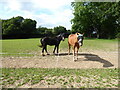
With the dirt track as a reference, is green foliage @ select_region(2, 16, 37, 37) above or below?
above

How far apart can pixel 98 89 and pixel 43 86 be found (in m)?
1.75

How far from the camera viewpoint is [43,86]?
342cm

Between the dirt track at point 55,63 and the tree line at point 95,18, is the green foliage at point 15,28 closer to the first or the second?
the tree line at point 95,18

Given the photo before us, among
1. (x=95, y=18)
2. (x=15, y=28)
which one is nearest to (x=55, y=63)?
(x=95, y=18)

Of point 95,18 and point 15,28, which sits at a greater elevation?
point 95,18

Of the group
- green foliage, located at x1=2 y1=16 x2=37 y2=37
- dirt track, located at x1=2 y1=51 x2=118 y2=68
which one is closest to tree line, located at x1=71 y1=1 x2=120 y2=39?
dirt track, located at x1=2 y1=51 x2=118 y2=68

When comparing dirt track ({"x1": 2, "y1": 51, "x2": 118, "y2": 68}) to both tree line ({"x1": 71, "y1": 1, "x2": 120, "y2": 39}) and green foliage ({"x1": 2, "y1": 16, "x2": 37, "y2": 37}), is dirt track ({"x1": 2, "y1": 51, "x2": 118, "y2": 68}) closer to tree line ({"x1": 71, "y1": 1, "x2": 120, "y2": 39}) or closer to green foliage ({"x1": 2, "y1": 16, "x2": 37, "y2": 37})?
tree line ({"x1": 71, "y1": 1, "x2": 120, "y2": 39})

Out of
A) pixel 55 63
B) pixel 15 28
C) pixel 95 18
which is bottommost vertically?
pixel 55 63

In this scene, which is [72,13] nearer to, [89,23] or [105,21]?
[89,23]

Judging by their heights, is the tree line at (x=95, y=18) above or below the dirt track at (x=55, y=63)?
above

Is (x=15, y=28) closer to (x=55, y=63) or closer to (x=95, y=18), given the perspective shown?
(x=95, y=18)

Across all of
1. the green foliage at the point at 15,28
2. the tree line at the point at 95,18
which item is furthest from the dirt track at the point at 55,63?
the green foliage at the point at 15,28

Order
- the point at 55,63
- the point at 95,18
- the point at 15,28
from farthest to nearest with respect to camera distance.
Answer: the point at 15,28 < the point at 95,18 < the point at 55,63

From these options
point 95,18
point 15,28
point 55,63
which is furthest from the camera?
point 15,28
